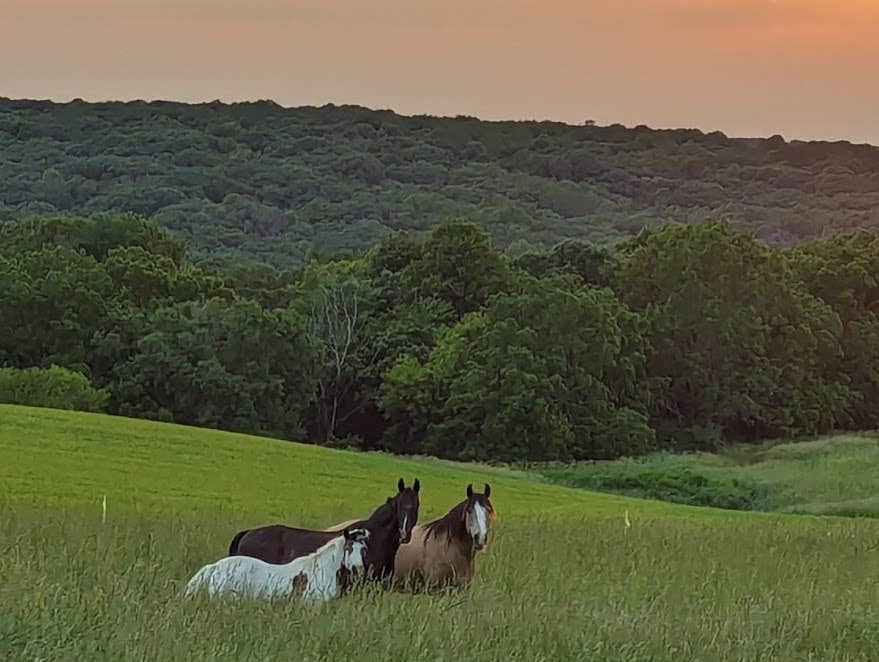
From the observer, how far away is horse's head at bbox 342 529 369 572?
10.1 m

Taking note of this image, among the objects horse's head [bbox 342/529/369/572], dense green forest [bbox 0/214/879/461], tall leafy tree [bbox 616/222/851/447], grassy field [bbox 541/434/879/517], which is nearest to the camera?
horse's head [bbox 342/529/369/572]

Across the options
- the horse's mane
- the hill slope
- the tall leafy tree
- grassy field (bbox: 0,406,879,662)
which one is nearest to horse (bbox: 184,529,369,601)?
grassy field (bbox: 0,406,879,662)

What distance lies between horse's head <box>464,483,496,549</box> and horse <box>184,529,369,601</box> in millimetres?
1286

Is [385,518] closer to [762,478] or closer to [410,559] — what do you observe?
[410,559]

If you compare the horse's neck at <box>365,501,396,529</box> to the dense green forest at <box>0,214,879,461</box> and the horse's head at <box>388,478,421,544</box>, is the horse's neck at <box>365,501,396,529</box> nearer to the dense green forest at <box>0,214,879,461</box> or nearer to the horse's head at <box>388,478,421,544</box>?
the horse's head at <box>388,478,421,544</box>

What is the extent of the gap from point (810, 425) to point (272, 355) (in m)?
28.5

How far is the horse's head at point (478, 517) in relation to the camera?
36.8 feet

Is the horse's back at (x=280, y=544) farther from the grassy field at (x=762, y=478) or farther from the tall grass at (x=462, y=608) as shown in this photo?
the grassy field at (x=762, y=478)

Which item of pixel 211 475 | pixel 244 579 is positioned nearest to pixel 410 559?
pixel 244 579

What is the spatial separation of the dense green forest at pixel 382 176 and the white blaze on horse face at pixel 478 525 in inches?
3346

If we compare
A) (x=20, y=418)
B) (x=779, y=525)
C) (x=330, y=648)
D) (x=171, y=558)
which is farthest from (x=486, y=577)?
(x=20, y=418)

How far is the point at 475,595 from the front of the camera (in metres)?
10.5

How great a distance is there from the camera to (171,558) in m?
12.0

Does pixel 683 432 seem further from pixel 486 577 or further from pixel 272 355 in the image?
pixel 486 577
